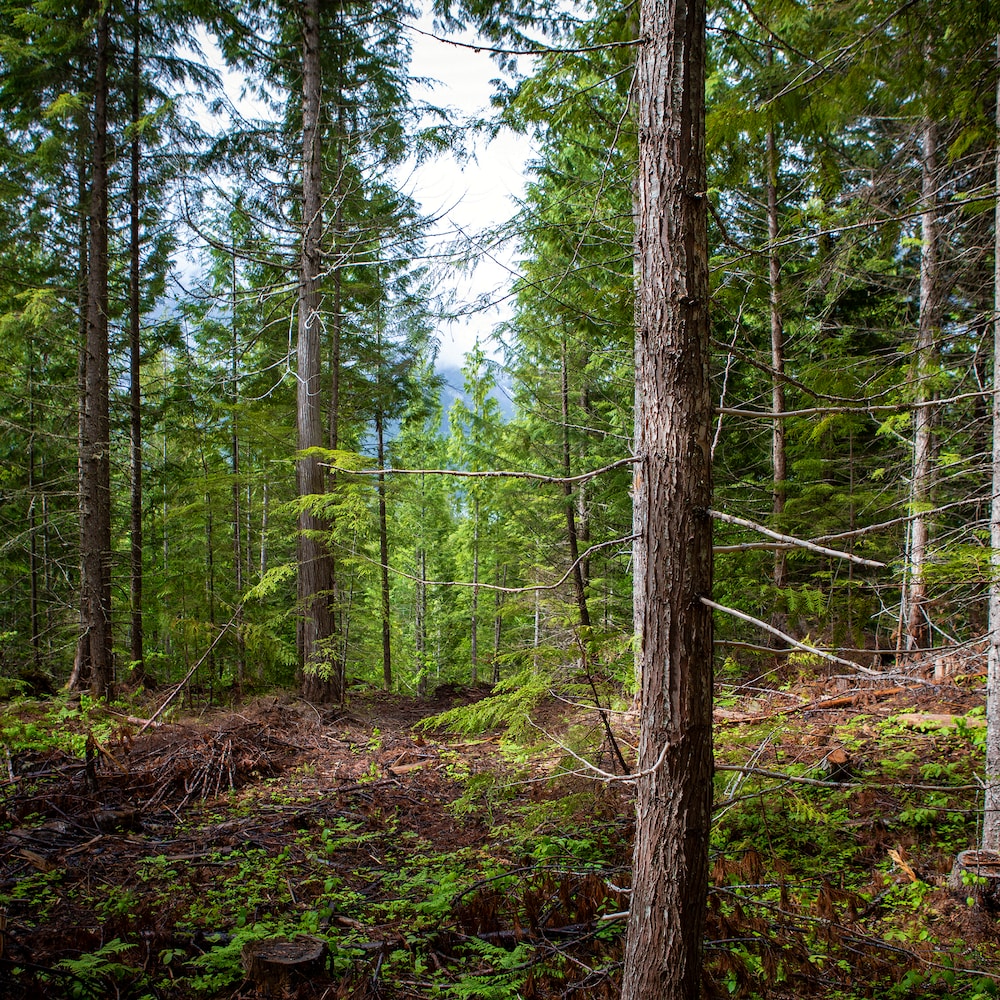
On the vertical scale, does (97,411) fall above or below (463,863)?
above

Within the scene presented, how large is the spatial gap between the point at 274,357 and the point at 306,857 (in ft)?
37.1

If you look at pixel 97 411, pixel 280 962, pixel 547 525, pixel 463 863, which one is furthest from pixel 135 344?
pixel 280 962

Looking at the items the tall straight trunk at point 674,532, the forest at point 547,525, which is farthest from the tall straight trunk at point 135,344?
the tall straight trunk at point 674,532

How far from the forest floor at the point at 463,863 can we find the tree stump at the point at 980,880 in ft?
0.14

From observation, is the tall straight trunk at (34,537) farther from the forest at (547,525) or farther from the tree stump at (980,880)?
the tree stump at (980,880)

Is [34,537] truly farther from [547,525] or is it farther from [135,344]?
[547,525]

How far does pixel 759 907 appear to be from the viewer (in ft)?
13.0

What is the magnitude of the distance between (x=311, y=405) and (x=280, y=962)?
786 centimetres

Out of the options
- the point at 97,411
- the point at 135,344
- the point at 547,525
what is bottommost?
the point at 547,525

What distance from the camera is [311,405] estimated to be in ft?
32.1

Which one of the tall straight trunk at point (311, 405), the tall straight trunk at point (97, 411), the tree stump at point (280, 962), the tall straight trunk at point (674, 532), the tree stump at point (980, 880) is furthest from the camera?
the tall straight trunk at point (97, 411)

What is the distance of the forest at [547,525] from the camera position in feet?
8.35

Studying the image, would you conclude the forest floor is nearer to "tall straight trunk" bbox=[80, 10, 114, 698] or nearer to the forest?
the forest

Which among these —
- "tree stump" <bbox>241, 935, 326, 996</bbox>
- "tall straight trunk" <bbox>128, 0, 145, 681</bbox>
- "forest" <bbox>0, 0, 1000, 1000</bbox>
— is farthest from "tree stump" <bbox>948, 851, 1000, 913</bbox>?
"tall straight trunk" <bbox>128, 0, 145, 681</bbox>
